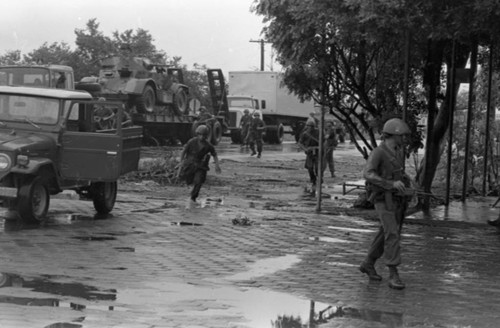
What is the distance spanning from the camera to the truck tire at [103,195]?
44.9 ft

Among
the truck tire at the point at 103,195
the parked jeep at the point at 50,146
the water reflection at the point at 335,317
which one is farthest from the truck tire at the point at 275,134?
the water reflection at the point at 335,317

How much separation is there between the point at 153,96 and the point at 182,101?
2.22 metres

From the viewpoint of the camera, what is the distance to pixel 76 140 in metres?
12.7

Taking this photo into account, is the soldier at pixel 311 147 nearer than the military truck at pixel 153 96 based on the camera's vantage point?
Yes

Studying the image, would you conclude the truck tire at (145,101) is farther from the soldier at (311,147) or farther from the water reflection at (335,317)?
the water reflection at (335,317)

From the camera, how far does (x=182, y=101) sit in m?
35.0

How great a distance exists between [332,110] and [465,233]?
4258 mm

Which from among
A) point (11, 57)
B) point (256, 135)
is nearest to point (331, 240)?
point (256, 135)

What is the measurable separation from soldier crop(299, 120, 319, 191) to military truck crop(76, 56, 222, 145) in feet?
33.2

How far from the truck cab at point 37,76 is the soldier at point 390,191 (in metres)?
15.3

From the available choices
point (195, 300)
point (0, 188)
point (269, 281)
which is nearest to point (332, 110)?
point (0, 188)

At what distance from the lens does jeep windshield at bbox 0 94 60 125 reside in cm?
1282

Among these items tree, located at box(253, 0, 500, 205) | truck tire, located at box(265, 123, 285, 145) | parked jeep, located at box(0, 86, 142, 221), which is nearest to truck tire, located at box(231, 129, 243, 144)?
truck tire, located at box(265, 123, 285, 145)

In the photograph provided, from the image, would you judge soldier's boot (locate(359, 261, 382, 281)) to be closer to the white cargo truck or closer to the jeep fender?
the jeep fender
